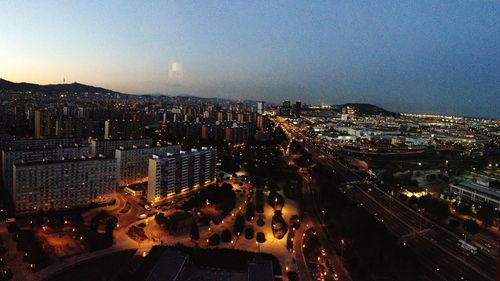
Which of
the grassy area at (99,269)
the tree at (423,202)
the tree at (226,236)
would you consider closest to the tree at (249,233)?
the tree at (226,236)

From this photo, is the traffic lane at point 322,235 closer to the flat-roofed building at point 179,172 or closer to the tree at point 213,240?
the tree at point 213,240

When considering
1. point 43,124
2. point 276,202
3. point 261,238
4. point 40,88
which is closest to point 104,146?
point 43,124

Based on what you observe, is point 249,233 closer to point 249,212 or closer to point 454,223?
point 249,212

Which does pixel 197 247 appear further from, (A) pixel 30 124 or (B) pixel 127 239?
(A) pixel 30 124

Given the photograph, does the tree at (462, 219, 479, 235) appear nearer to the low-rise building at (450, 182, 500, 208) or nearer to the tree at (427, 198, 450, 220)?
the tree at (427, 198, 450, 220)

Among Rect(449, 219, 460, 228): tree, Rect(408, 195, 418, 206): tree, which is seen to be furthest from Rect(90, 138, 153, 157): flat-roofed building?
Rect(449, 219, 460, 228): tree

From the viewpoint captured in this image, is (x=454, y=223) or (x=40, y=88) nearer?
(x=454, y=223)
